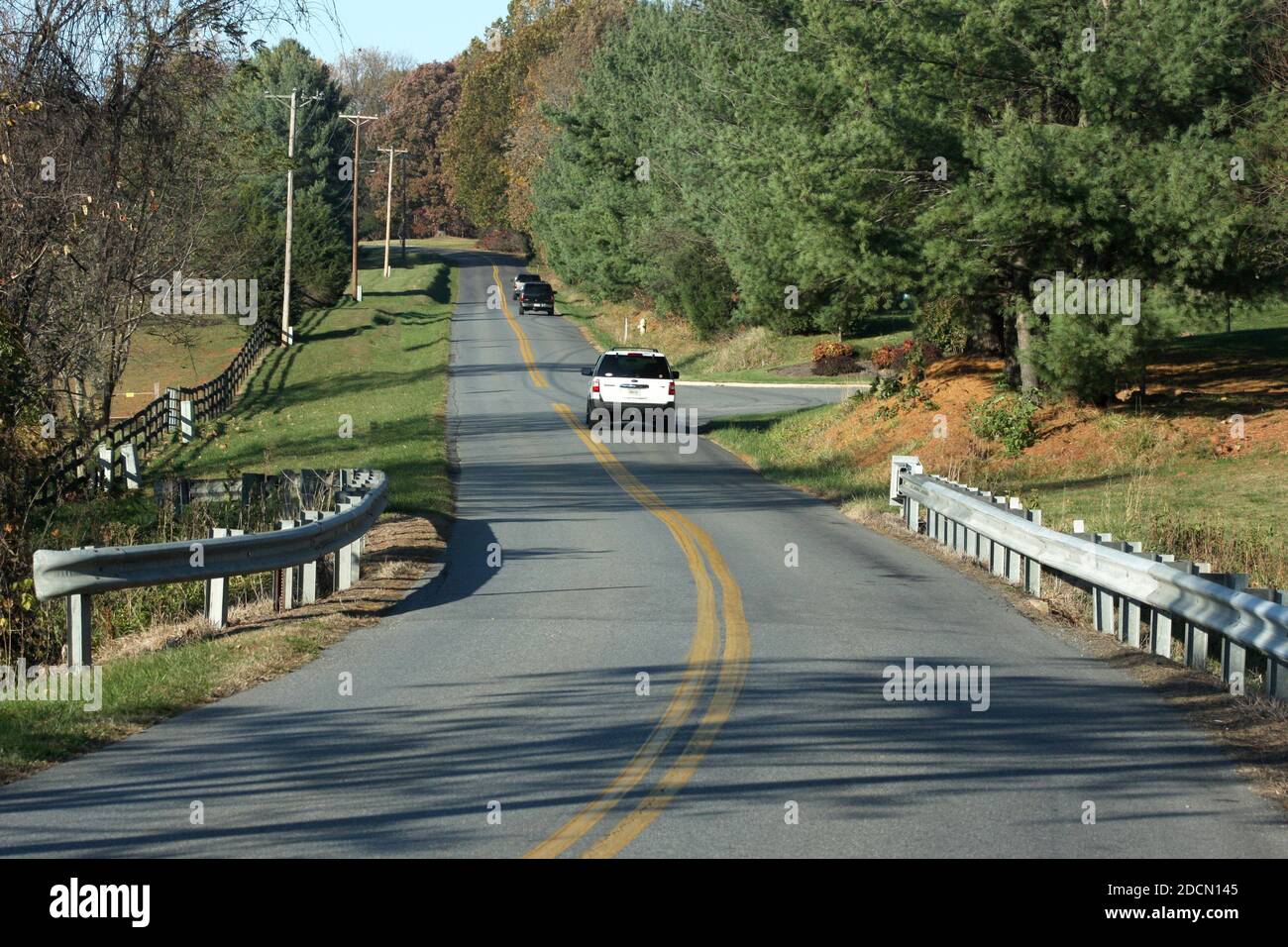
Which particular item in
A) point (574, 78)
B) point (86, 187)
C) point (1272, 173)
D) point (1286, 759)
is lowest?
point (1286, 759)

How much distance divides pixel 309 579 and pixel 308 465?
16639 millimetres

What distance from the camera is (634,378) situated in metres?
34.2

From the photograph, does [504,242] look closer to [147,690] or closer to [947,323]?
[947,323]

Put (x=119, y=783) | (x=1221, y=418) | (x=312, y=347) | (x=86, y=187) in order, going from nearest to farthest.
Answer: (x=119, y=783) < (x=86, y=187) < (x=1221, y=418) < (x=312, y=347)

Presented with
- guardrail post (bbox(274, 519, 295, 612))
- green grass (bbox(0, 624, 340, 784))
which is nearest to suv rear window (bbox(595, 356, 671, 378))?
guardrail post (bbox(274, 519, 295, 612))

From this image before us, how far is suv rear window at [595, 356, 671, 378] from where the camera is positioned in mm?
34188

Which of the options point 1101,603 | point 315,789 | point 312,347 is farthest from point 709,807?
point 312,347

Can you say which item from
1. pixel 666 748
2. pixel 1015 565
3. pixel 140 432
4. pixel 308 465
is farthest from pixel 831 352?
pixel 666 748

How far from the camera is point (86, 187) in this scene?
15.2m

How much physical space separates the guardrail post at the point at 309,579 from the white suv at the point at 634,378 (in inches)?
830

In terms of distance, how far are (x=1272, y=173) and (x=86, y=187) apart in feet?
59.7

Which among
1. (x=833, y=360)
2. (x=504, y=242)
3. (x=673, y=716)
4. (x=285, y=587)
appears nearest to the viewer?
(x=673, y=716)
